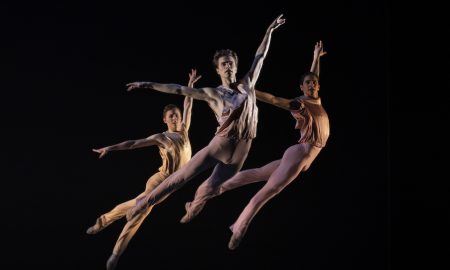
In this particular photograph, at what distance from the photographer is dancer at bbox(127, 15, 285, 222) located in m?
5.41

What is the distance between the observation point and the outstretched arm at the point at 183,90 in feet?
17.6

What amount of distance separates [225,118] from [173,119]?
0.49 metres

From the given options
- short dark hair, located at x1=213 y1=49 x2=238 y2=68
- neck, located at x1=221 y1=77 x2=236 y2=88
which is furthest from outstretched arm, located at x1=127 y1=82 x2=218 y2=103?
short dark hair, located at x1=213 y1=49 x2=238 y2=68

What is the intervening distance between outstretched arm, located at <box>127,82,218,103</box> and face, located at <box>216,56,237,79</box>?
6.4 inches

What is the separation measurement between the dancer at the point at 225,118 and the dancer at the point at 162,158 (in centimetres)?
13

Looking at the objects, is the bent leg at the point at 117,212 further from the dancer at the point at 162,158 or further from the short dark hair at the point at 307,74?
the short dark hair at the point at 307,74

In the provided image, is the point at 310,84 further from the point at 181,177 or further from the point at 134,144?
the point at 134,144

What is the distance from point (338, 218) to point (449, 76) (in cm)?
161

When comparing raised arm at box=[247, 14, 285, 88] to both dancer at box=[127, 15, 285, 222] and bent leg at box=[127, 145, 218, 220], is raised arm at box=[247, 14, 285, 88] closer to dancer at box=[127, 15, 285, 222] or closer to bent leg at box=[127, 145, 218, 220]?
dancer at box=[127, 15, 285, 222]

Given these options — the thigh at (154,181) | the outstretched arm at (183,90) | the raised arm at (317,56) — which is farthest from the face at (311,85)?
the thigh at (154,181)

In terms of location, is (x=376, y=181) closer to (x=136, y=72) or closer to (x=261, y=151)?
(x=261, y=151)

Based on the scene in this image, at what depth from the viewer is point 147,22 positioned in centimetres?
595

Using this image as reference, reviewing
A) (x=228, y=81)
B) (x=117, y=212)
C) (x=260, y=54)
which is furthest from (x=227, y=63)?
(x=117, y=212)

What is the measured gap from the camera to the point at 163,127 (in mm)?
5871
